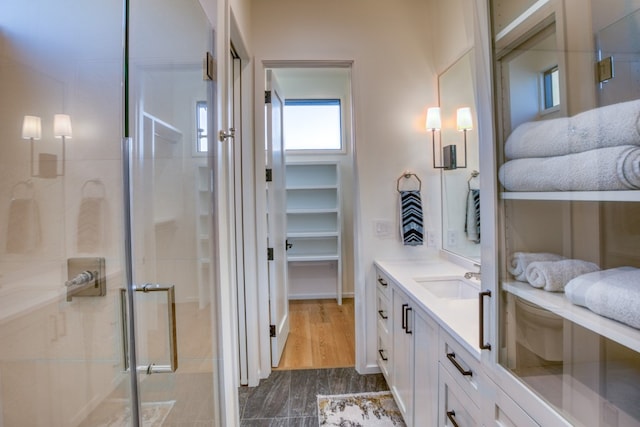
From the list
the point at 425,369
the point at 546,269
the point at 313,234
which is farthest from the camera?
the point at 313,234

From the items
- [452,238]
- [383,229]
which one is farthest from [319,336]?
[452,238]

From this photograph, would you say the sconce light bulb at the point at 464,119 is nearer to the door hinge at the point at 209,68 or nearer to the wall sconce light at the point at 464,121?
the wall sconce light at the point at 464,121

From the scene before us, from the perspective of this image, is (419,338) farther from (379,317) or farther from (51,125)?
(51,125)

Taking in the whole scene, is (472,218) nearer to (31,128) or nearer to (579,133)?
(579,133)

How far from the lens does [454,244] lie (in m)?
2.20

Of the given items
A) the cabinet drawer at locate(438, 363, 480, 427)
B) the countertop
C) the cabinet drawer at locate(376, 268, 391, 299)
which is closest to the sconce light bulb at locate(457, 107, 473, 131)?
the countertop

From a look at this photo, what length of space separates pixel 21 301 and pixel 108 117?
1.69ft

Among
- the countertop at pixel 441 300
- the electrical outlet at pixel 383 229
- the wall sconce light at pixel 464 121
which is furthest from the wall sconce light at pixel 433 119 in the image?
the countertop at pixel 441 300

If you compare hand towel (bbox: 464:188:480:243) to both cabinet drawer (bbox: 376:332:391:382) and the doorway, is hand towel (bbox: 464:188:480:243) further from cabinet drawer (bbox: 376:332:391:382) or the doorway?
the doorway

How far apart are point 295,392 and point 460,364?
4.71 ft

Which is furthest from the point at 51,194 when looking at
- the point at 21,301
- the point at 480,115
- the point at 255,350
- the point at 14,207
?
the point at 255,350

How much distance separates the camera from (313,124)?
4.09m

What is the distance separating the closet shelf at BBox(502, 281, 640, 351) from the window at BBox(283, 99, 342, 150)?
3450mm

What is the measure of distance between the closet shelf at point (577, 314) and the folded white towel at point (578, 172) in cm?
29
